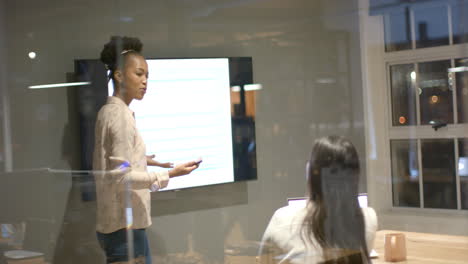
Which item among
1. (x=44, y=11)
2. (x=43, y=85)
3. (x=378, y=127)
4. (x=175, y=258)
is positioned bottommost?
(x=175, y=258)

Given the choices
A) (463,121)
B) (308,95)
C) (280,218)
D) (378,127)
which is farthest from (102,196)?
(463,121)

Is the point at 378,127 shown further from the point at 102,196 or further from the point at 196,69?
the point at 102,196

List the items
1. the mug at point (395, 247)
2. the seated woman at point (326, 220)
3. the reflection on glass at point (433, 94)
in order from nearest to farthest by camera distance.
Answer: the seated woman at point (326, 220) → the mug at point (395, 247) → the reflection on glass at point (433, 94)

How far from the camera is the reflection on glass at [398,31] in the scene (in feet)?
8.66

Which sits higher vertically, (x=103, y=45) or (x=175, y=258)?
(x=103, y=45)

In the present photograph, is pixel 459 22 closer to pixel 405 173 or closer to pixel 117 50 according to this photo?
pixel 405 173

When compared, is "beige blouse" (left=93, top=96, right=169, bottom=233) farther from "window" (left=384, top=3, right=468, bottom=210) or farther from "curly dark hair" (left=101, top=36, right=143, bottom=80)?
"window" (left=384, top=3, right=468, bottom=210)

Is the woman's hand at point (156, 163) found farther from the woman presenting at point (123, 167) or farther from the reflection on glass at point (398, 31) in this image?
the reflection on glass at point (398, 31)

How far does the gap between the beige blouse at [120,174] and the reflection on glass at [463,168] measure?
1280mm

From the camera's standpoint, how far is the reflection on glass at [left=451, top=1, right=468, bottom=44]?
2.74 metres

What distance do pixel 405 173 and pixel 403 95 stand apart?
34 cm

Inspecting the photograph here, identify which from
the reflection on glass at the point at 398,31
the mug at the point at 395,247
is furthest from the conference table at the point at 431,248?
the reflection on glass at the point at 398,31

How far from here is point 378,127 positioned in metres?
2.56

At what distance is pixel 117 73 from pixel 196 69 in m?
0.32
